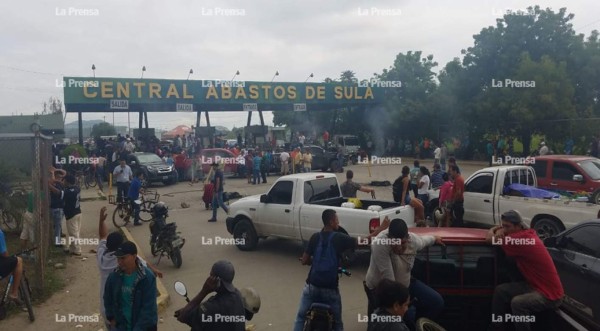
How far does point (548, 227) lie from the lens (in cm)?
984

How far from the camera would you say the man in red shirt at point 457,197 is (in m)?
10.8

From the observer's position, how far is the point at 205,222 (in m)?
14.2

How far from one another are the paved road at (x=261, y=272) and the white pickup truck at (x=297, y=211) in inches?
20.3

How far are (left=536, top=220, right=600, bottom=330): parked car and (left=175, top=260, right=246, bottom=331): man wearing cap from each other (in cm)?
334

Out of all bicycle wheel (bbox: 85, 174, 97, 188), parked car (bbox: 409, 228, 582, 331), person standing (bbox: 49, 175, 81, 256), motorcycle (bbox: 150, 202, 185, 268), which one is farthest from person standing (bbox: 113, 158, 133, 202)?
parked car (bbox: 409, 228, 582, 331)

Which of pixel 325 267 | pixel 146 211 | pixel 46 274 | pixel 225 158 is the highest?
pixel 225 158

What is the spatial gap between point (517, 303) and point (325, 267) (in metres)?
1.91

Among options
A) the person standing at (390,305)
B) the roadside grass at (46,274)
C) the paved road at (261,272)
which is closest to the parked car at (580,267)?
the person standing at (390,305)

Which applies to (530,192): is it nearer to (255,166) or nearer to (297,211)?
(297,211)

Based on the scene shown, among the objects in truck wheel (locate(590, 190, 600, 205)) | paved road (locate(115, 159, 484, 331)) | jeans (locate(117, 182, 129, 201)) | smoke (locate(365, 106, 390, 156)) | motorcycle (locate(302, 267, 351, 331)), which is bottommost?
paved road (locate(115, 159, 484, 331))

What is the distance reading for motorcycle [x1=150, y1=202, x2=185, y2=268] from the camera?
9461mm

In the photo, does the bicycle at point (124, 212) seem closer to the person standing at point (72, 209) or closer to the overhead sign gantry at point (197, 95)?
the person standing at point (72, 209)

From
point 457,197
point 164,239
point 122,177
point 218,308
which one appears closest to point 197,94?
point 122,177

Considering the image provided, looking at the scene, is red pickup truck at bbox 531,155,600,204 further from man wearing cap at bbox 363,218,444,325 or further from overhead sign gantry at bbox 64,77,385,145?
overhead sign gantry at bbox 64,77,385,145
